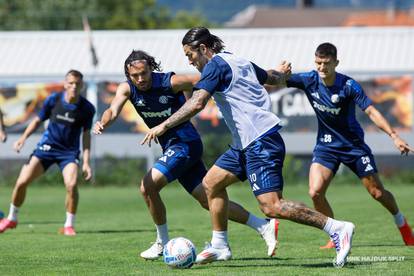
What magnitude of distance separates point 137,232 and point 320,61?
4.19m

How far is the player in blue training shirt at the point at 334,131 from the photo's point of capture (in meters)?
11.3

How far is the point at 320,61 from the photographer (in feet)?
36.9

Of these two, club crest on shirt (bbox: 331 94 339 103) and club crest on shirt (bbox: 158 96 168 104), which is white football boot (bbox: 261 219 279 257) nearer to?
club crest on shirt (bbox: 158 96 168 104)

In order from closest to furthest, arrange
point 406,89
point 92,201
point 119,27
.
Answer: point 92,201
point 406,89
point 119,27

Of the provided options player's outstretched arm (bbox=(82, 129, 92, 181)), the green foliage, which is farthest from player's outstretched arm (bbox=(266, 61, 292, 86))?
the green foliage

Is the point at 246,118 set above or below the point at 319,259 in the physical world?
above

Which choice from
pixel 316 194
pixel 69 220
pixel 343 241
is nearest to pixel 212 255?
pixel 343 241

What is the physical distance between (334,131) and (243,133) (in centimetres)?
246

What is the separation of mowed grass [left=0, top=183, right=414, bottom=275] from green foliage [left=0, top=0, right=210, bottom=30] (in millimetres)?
35575

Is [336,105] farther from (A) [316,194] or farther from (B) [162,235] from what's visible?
(B) [162,235]

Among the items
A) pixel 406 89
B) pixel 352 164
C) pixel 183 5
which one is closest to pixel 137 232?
pixel 352 164

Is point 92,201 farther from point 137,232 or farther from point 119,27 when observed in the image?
point 119,27

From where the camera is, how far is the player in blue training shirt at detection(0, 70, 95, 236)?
46.9 ft

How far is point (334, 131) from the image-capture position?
11.7m
